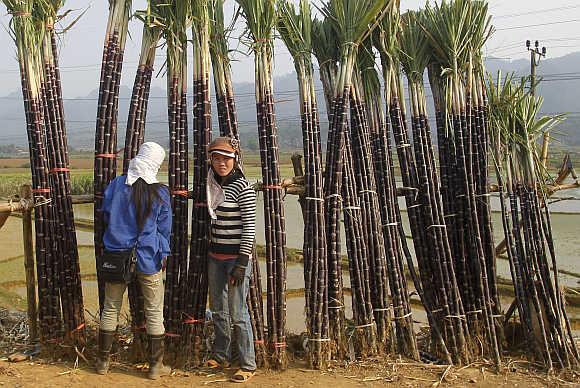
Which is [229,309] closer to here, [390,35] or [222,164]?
[222,164]

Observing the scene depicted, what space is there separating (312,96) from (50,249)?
2243 millimetres

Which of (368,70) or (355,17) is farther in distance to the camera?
(368,70)

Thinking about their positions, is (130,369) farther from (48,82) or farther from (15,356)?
(48,82)

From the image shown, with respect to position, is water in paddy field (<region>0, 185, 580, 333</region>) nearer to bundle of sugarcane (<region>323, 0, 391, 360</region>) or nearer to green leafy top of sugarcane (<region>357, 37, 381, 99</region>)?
bundle of sugarcane (<region>323, 0, 391, 360</region>)

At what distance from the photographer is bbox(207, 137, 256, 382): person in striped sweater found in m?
3.39

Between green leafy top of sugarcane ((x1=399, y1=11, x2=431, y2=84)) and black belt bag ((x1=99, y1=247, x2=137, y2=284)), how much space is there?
2.49 metres

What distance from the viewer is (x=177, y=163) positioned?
3.70 metres

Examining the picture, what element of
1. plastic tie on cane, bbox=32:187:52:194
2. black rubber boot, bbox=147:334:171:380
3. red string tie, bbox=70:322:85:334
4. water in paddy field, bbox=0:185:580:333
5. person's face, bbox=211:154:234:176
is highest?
person's face, bbox=211:154:234:176

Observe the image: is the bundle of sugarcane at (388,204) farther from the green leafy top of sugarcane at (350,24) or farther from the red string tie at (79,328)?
the red string tie at (79,328)

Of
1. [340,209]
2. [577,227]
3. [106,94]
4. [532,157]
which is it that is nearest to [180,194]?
[106,94]

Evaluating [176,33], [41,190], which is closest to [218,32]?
[176,33]

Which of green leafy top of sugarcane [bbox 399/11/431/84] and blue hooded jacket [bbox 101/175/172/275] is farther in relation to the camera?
green leafy top of sugarcane [bbox 399/11/431/84]

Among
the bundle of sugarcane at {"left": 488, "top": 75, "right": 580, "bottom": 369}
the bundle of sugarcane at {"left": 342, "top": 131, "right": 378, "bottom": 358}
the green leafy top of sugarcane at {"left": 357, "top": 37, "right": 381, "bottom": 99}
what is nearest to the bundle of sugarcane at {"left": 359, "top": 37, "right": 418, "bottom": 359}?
the green leafy top of sugarcane at {"left": 357, "top": 37, "right": 381, "bottom": 99}

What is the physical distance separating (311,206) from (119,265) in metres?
1.42
